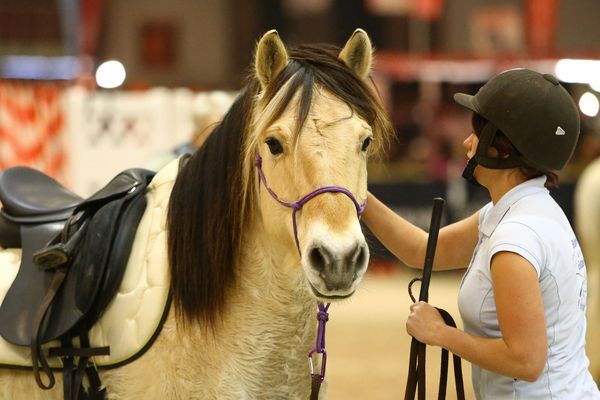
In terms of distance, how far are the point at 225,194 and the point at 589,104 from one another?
10377mm

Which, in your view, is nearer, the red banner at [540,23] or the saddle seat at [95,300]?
the saddle seat at [95,300]

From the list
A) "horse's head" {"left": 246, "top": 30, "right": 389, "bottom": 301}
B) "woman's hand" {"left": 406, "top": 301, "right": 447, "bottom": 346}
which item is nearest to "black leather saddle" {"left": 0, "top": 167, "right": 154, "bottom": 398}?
"horse's head" {"left": 246, "top": 30, "right": 389, "bottom": 301}

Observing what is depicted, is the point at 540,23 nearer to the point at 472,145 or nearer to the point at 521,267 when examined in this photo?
the point at 472,145

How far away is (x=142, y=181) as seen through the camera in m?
2.41

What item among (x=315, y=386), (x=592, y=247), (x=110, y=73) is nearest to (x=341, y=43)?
(x=110, y=73)

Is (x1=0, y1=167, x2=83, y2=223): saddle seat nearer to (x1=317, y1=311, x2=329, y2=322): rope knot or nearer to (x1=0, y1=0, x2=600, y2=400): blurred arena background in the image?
(x1=317, y1=311, x2=329, y2=322): rope knot

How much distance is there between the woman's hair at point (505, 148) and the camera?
6.49 ft

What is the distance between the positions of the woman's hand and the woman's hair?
0.39 m

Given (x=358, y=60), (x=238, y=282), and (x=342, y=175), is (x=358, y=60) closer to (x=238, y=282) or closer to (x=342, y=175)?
(x=342, y=175)

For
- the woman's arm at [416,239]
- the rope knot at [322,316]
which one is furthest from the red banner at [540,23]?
the rope knot at [322,316]

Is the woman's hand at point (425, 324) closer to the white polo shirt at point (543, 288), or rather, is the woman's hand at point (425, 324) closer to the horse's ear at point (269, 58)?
the white polo shirt at point (543, 288)

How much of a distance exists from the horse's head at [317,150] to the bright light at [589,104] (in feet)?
33.2

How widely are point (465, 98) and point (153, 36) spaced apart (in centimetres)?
1291

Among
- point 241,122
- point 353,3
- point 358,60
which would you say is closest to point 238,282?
point 241,122
